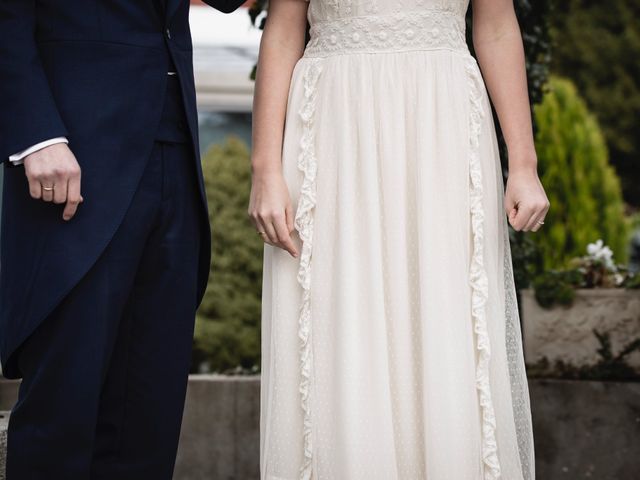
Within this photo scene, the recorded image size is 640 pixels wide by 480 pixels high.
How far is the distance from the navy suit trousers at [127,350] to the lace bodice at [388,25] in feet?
1.47

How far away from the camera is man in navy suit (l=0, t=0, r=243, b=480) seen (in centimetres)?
236

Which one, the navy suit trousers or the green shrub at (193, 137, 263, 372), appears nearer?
the navy suit trousers

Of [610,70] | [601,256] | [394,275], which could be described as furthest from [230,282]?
[610,70]

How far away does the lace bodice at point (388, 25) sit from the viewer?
8.88 ft

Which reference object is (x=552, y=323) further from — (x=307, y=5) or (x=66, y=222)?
(x=66, y=222)

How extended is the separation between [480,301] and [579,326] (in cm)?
186

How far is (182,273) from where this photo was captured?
2.63 meters

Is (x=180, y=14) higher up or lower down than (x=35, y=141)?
higher up

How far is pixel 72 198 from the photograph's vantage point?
2.35 metres

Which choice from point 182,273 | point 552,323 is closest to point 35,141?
point 182,273

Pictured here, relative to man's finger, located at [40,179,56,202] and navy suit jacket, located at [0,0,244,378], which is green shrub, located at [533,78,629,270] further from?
man's finger, located at [40,179,56,202]

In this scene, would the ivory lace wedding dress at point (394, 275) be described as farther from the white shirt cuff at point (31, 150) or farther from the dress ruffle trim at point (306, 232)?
the white shirt cuff at point (31, 150)

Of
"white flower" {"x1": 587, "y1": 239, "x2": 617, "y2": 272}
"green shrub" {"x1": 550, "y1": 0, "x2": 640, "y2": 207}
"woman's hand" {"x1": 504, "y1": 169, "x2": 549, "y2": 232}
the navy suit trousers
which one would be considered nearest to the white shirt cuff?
the navy suit trousers

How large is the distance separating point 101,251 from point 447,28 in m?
1.04
